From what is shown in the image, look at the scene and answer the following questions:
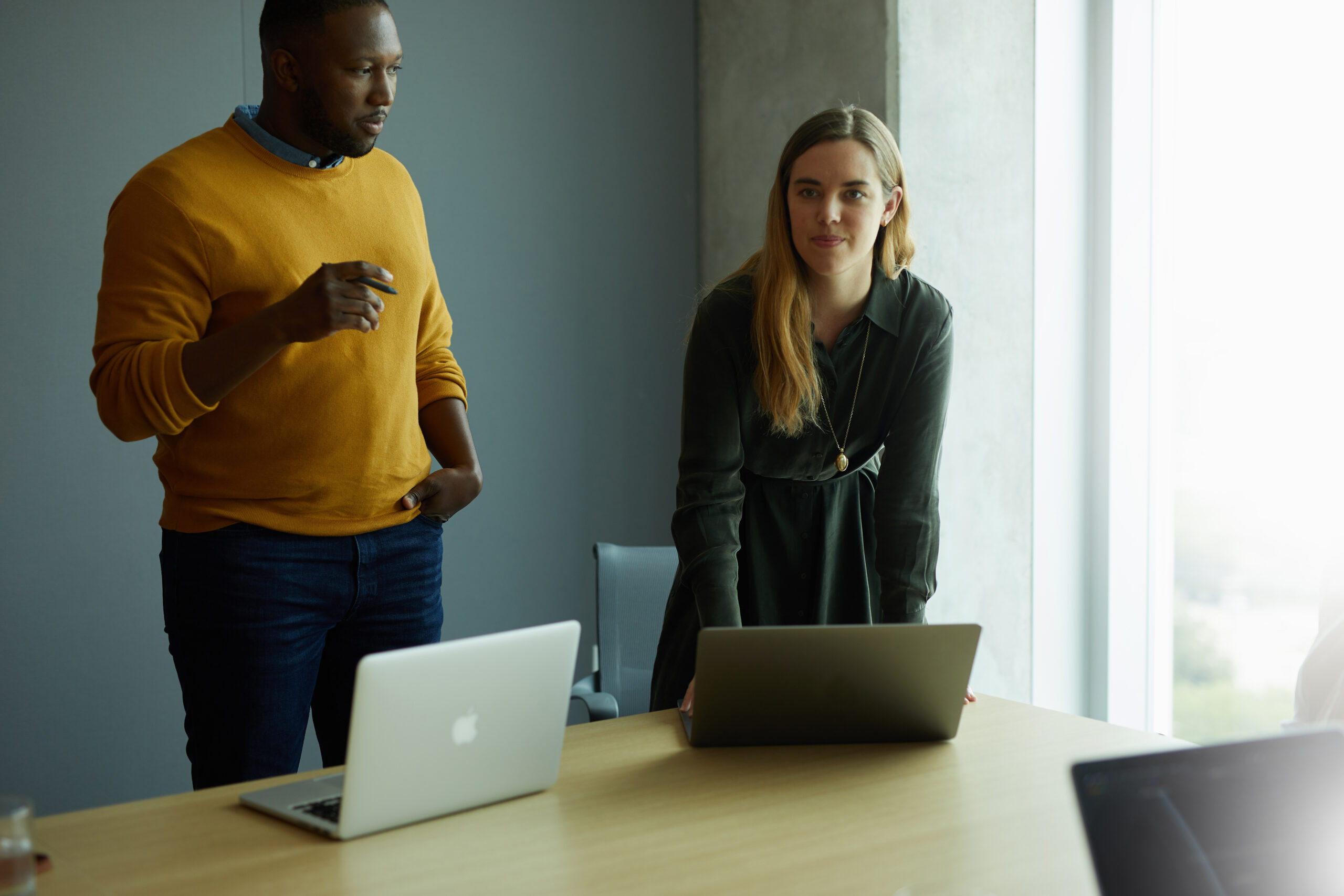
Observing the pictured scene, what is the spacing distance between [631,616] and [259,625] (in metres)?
1.17

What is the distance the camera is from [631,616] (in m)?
2.71

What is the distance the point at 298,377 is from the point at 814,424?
0.86 m

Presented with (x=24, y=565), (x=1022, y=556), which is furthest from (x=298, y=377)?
(x=1022, y=556)

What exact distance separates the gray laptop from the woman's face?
688 mm

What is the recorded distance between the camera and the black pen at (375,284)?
62.1 inches

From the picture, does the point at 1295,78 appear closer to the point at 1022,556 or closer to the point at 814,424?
the point at 1022,556

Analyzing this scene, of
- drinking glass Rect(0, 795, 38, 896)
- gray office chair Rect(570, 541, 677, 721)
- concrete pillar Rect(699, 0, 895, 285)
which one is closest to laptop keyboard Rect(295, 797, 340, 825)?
drinking glass Rect(0, 795, 38, 896)

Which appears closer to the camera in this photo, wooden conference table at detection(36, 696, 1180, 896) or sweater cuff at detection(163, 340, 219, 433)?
wooden conference table at detection(36, 696, 1180, 896)

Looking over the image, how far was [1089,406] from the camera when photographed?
Answer: 11.3 feet

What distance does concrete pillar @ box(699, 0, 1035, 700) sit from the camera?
10.0 feet

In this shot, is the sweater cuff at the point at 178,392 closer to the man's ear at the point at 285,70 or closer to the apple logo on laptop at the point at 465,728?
the man's ear at the point at 285,70

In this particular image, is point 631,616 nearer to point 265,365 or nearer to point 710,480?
point 710,480

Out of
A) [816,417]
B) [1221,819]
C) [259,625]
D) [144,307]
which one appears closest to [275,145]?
[144,307]

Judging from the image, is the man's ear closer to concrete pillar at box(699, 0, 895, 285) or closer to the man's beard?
the man's beard
